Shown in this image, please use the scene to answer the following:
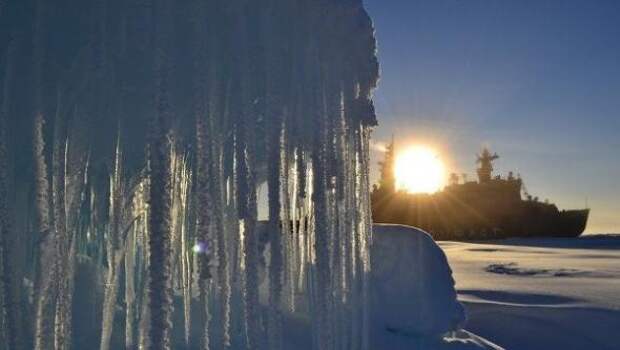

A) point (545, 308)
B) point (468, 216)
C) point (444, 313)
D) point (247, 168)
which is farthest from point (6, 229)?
point (468, 216)

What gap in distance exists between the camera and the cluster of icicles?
2078 mm

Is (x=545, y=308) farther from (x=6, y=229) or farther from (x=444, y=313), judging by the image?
(x=6, y=229)

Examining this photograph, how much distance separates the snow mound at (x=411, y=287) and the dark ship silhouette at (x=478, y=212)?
34.2 metres

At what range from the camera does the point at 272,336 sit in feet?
7.86

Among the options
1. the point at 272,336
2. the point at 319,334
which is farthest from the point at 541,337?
the point at 272,336

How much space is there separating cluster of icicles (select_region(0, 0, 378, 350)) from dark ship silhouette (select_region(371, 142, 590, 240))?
36.8 meters

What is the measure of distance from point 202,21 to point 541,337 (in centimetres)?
495

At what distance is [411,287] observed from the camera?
5.07 m

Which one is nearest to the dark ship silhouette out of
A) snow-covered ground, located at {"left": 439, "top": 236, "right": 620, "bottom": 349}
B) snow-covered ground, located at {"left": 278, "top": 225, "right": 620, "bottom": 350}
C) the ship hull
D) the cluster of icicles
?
the ship hull

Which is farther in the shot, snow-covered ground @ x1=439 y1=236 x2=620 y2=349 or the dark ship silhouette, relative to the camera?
the dark ship silhouette

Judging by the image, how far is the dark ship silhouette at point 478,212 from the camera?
131 ft

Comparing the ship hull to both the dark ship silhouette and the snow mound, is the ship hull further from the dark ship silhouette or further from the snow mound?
the snow mound

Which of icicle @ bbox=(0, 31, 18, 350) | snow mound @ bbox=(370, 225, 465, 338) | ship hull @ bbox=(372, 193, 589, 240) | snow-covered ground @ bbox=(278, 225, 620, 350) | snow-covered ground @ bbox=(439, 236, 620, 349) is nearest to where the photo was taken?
icicle @ bbox=(0, 31, 18, 350)

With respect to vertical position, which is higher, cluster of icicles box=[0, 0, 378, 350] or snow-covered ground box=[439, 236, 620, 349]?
cluster of icicles box=[0, 0, 378, 350]
